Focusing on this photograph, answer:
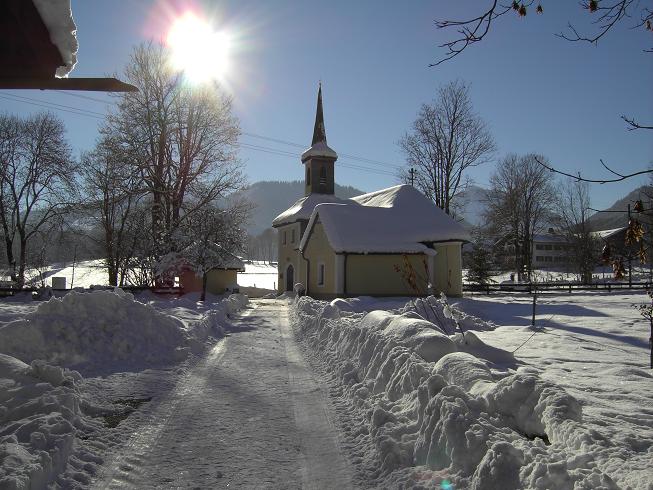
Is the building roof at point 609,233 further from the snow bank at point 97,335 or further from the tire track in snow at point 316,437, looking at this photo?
the snow bank at point 97,335

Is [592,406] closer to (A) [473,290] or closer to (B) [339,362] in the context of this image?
(B) [339,362]

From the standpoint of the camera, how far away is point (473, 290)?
39406 millimetres

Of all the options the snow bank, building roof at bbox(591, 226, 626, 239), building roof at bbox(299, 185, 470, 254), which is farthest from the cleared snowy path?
building roof at bbox(299, 185, 470, 254)

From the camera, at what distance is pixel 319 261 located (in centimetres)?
2992

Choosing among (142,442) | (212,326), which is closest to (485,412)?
(142,442)

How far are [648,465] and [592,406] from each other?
249cm

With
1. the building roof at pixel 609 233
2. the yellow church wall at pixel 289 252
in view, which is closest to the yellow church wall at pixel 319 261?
the yellow church wall at pixel 289 252

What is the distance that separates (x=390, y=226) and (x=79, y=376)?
23.5m

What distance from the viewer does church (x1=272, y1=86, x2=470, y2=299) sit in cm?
2697

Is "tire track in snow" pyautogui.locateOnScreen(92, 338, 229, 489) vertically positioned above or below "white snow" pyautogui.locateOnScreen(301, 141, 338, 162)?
below

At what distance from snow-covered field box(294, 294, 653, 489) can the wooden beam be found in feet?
14.0

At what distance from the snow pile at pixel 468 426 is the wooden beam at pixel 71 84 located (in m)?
4.26

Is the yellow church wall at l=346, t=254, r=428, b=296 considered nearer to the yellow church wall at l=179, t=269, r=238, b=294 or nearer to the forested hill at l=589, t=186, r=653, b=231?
the yellow church wall at l=179, t=269, r=238, b=294

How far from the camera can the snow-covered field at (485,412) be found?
348cm
